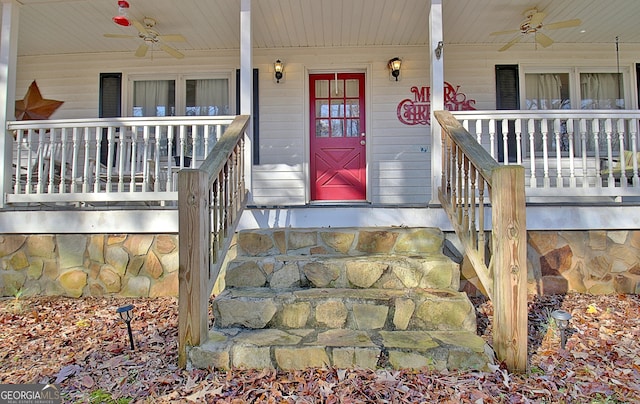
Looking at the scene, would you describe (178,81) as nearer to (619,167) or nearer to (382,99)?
(382,99)

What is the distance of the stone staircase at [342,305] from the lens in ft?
6.68

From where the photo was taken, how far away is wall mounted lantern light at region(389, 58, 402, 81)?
5211 mm

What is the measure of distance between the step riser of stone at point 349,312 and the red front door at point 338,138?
319 cm

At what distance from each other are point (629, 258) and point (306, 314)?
3.05 meters

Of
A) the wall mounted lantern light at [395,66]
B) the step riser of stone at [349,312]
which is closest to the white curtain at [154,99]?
the wall mounted lantern light at [395,66]

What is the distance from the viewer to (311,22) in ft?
15.4

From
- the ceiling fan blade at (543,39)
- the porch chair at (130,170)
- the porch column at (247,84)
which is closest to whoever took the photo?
the porch column at (247,84)

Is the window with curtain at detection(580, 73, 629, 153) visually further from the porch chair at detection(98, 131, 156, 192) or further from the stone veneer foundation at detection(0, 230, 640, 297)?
the porch chair at detection(98, 131, 156, 192)

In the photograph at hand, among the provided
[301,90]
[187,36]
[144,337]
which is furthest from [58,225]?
[301,90]

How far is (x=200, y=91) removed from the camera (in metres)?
5.64

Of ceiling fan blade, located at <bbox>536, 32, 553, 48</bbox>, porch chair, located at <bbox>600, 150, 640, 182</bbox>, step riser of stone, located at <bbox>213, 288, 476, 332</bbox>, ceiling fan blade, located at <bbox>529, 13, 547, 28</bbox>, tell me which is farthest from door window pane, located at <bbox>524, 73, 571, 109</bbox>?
step riser of stone, located at <bbox>213, 288, 476, 332</bbox>

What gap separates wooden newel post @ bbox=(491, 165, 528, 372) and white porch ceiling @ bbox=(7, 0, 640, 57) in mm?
3085

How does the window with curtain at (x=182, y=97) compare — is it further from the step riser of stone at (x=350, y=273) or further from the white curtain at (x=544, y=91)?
the white curtain at (x=544, y=91)

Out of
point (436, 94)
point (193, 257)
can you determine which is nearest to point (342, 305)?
point (193, 257)
